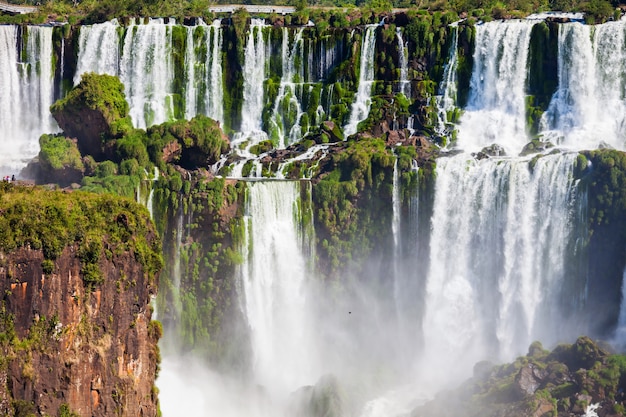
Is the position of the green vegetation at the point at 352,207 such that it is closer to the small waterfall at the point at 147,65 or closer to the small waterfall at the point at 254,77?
the small waterfall at the point at 254,77

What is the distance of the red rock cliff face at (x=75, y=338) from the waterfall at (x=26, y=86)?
29.0 meters

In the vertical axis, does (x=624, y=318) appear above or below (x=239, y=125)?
below

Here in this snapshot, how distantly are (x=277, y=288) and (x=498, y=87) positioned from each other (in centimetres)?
1666

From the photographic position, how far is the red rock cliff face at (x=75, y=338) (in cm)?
2973

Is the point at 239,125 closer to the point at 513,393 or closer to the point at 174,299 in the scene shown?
the point at 174,299

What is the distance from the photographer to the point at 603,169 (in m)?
48.6

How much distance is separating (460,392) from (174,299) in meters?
12.9

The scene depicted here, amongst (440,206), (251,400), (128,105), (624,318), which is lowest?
(251,400)

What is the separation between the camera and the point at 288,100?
197 ft

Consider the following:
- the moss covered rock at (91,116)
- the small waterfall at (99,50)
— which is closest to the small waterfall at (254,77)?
the small waterfall at (99,50)

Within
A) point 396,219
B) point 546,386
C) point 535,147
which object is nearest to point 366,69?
point 535,147

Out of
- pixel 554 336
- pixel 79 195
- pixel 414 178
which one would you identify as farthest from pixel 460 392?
pixel 79 195

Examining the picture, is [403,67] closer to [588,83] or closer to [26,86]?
[588,83]

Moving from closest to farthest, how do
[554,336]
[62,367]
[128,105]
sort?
[62,367], [554,336], [128,105]
